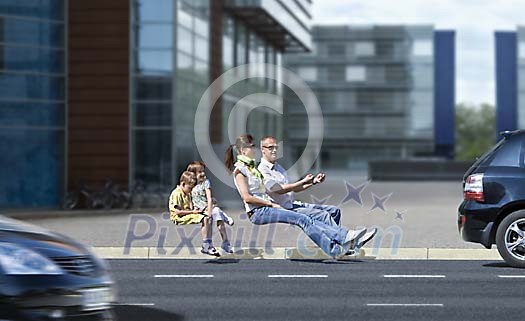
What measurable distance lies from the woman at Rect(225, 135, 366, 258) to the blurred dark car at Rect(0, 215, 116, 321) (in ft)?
17.0

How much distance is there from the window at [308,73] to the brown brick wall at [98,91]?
71317 mm

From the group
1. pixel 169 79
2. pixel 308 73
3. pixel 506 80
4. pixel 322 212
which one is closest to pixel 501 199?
pixel 322 212

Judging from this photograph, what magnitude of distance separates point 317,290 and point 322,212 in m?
2.44

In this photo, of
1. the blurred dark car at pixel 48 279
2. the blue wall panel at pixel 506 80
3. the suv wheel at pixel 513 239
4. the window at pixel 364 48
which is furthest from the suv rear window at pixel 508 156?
the window at pixel 364 48

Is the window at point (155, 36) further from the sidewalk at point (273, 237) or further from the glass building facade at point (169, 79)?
the sidewalk at point (273, 237)

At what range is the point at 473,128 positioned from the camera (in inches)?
4887

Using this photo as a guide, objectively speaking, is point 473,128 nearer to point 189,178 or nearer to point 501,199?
point 189,178

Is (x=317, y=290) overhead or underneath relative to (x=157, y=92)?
underneath

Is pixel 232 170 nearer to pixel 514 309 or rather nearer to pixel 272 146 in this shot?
pixel 272 146

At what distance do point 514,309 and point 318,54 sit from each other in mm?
90346

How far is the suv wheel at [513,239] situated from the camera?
11.3 m

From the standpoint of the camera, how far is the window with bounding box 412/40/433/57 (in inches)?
3708

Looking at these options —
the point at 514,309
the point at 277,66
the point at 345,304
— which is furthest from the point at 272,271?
the point at 277,66

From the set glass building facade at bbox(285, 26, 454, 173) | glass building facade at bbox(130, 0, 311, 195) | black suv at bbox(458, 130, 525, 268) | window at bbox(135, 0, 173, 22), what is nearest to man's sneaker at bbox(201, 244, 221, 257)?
black suv at bbox(458, 130, 525, 268)
